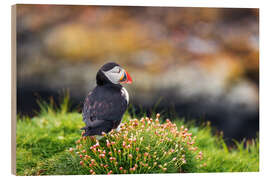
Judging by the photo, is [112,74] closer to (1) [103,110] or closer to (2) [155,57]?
(1) [103,110]

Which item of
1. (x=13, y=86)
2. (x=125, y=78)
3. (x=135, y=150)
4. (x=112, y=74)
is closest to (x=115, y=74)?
(x=112, y=74)

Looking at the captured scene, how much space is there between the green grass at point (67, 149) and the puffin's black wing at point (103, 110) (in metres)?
0.22

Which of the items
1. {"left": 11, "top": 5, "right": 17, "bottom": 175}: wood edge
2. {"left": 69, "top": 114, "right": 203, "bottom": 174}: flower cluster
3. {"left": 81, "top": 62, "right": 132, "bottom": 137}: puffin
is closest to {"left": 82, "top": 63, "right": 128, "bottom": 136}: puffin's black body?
{"left": 81, "top": 62, "right": 132, "bottom": 137}: puffin

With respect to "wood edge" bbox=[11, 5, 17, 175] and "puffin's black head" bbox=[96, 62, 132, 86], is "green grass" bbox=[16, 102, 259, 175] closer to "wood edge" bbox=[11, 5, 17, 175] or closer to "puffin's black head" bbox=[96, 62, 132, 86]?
"wood edge" bbox=[11, 5, 17, 175]

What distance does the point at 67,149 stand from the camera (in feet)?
16.8

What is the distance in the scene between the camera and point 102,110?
15.8ft

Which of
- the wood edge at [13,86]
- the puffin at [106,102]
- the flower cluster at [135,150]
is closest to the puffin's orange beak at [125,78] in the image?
the puffin at [106,102]

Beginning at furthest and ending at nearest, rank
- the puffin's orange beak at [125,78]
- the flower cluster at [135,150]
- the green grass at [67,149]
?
1. the puffin's orange beak at [125,78]
2. the green grass at [67,149]
3. the flower cluster at [135,150]

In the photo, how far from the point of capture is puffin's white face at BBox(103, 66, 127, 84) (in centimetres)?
500

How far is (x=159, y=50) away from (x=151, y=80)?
15.2 inches

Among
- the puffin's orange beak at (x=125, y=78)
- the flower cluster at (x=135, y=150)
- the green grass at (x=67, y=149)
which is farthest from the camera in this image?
the puffin's orange beak at (x=125, y=78)

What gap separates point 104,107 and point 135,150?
589 millimetres

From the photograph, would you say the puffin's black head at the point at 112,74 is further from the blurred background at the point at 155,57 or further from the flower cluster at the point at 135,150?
the flower cluster at the point at 135,150

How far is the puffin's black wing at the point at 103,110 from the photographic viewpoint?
4.75 metres
